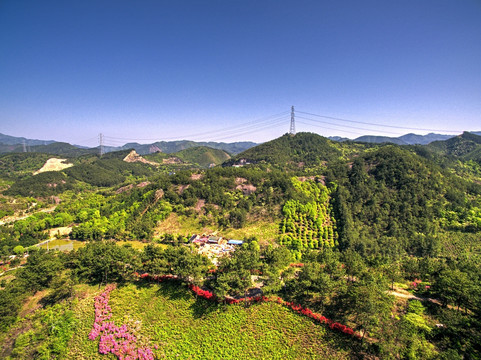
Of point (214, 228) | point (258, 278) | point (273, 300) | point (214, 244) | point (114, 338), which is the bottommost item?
point (214, 244)

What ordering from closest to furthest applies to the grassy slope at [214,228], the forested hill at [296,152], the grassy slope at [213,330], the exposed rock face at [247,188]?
the grassy slope at [213,330]
the grassy slope at [214,228]
the exposed rock face at [247,188]
the forested hill at [296,152]

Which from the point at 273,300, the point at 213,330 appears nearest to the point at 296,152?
the point at 273,300

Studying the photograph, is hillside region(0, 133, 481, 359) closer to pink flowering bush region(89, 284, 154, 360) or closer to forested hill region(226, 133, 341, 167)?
pink flowering bush region(89, 284, 154, 360)

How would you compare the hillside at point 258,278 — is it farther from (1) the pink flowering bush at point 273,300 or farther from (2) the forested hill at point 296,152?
(2) the forested hill at point 296,152

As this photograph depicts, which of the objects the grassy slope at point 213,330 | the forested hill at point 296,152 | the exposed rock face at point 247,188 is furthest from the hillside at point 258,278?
the forested hill at point 296,152

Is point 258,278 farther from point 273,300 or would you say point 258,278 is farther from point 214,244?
point 214,244

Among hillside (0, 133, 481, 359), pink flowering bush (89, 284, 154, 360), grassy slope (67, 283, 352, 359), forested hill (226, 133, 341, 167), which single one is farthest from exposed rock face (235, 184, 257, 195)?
pink flowering bush (89, 284, 154, 360)
